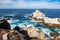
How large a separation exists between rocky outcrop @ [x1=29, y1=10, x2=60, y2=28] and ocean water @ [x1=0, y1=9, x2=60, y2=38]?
0.08 metres

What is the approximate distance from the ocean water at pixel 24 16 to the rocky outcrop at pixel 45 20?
8cm

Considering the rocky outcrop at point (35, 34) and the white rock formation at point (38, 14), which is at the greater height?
the white rock formation at point (38, 14)

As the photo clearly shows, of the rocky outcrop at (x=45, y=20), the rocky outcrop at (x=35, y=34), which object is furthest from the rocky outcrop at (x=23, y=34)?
the rocky outcrop at (x=45, y=20)

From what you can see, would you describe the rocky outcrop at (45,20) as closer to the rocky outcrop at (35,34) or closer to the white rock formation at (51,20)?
the white rock formation at (51,20)

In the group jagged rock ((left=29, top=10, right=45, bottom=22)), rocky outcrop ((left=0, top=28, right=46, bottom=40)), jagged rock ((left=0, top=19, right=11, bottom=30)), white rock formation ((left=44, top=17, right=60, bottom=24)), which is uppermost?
jagged rock ((left=29, top=10, right=45, bottom=22))

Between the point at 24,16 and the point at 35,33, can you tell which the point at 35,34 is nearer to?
the point at 35,33

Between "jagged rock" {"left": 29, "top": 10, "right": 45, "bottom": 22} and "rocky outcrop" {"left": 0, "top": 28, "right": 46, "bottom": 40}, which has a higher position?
"jagged rock" {"left": 29, "top": 10, "right": 45, "bottom": 22}

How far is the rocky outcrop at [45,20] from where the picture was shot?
3.53 metres

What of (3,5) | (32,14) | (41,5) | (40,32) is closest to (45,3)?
(41,5)

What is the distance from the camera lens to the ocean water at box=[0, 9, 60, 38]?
347cm

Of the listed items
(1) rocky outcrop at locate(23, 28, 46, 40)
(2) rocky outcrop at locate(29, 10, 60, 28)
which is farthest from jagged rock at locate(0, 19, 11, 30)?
(2) rocky outcrop at locate(29, 10, 60, 28)

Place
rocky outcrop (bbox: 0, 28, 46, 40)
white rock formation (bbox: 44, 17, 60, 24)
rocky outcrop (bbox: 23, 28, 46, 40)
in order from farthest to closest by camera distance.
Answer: white rock formation (bbox: 44, 17, 60, 24), rocky outcrop (bbox: 23, 28, 46, 40), rocky outcrop (bbox: 0, 28, 46, 40)

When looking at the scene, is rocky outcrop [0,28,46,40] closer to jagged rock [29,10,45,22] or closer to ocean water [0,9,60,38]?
ocean water [0,9,60,38]

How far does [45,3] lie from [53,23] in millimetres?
571
